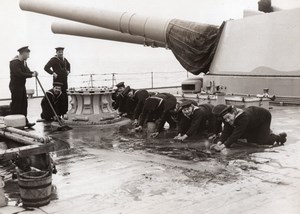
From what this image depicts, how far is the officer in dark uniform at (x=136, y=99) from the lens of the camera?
794 centimetres

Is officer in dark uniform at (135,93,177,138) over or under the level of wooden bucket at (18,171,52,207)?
over

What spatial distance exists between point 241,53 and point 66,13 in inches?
187

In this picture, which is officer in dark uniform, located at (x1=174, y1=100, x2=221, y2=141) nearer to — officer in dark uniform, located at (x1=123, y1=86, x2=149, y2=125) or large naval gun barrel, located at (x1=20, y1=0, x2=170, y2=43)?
officer in dark uniform, located at (x1=123, y1=86, x2=149, y2=125)

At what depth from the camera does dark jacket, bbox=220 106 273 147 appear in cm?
534

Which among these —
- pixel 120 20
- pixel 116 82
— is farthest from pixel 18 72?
pixel 116 82

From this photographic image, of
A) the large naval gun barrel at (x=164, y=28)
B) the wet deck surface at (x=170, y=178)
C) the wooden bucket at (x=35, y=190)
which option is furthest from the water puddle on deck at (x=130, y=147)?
the large naval gun barrel at (x=164, y=28)

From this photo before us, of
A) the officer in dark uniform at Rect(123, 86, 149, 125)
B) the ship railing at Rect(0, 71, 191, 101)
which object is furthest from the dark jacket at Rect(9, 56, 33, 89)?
the ship railing at Rect(0, 71, 191, 101)

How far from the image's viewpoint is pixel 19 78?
309 inches

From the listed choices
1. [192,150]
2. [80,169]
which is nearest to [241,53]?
[192,150]

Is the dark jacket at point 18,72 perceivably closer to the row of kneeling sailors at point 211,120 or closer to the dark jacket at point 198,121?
the row of kneeling sailors at point 211,120

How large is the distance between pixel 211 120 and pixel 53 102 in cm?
392

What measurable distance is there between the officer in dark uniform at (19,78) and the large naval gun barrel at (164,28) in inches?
124

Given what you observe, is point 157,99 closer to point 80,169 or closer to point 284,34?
point 80,169

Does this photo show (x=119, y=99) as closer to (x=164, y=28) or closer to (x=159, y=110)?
(x=164, y=28)
